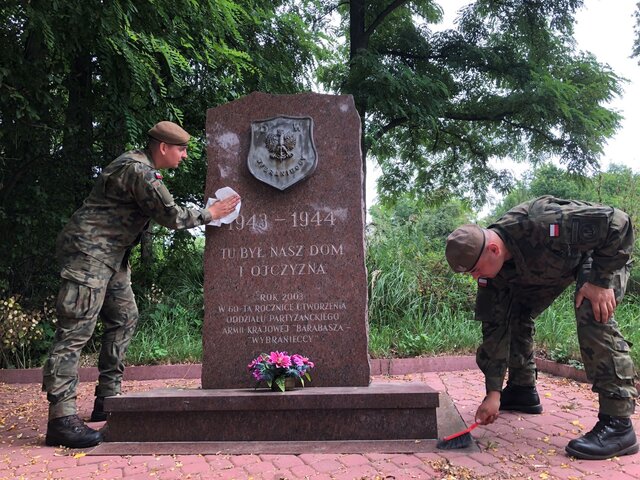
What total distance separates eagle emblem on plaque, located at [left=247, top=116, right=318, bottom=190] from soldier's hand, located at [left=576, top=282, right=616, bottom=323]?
6.17 ft

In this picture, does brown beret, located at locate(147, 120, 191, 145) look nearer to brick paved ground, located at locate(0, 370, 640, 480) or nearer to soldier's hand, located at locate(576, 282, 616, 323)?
brick paved ground, located at locate(0, 370, 640, 480)

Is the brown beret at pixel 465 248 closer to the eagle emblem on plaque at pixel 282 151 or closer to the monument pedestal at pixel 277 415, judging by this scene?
the monument pedestal at pixel 277 415

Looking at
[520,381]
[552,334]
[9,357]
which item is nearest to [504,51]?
[552,334]

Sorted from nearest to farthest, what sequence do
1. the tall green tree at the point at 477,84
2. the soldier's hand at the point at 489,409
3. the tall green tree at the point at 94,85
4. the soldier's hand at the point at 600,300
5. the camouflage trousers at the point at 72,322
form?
the soldier's hand at the point at 600,300 → the soldier's hand at the point at 489,409 → the camouflage trousers at the point at 72,322 → the tall green tree at the point at 94,85 → the tall green tree at the point at 477,84

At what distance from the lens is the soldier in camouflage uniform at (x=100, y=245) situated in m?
Result: 3.09

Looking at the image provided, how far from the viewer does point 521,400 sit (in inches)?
137

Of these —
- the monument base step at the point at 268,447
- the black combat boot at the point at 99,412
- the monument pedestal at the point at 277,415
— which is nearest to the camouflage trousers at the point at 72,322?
the monument pedestal at the point at 277,415

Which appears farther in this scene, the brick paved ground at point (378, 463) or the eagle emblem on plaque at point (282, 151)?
the eagle emblem on plaque at point (282, 151)

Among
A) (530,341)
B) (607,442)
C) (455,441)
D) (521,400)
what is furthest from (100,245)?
(607,442)

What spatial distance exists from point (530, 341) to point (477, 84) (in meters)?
8.27

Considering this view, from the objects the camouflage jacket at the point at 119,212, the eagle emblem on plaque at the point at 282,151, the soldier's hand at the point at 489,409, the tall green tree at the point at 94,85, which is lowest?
the soldier's hand at the point at 489,409

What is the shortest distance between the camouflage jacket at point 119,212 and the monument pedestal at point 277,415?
954mm

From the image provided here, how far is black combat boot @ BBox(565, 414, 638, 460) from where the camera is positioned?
258 centimetres

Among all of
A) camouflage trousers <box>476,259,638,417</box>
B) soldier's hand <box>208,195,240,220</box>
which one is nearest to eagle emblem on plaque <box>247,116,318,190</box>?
soldier's hand <box>208,195,240,220</box>
